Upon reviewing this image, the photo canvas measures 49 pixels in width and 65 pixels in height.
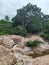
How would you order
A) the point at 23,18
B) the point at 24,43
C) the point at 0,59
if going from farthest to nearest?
the point at 23,18 < the point at 24,43 < the point at 0,59

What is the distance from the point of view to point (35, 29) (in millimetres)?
32031

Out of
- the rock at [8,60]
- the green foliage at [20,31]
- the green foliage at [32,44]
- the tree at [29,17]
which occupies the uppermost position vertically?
the tree at [29,17]

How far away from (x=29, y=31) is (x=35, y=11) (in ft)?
17.4

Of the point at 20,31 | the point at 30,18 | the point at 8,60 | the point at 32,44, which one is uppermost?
the point at 30,18

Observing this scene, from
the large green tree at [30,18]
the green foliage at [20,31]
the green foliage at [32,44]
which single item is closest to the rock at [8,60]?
the green foliage at [32,44]

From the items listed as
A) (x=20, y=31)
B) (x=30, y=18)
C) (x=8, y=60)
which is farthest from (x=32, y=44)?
(x=30, y=18)

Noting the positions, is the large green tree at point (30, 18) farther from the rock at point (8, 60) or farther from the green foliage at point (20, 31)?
the rock at point (8, 60)

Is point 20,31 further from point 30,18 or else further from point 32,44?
point 32,44

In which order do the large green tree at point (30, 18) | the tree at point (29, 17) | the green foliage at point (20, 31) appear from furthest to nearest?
the tree at point (29, 17) < the large green tree at point (30, 18) < the green foliage at point (20, 31)

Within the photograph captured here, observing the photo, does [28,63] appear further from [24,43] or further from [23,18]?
[23,18]

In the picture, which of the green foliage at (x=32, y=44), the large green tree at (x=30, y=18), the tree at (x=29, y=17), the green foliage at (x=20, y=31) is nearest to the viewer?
the green foliage at (x=32, y=44)

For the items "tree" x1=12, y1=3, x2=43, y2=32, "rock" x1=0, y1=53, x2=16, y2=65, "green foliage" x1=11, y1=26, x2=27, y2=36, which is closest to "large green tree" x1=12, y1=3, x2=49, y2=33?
"tree" x1=12, y1=3, x2=43, y2=32

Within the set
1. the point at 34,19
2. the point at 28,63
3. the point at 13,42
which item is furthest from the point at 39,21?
the point at 28,63

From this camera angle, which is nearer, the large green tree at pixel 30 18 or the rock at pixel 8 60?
the rock at pixel 8 60
